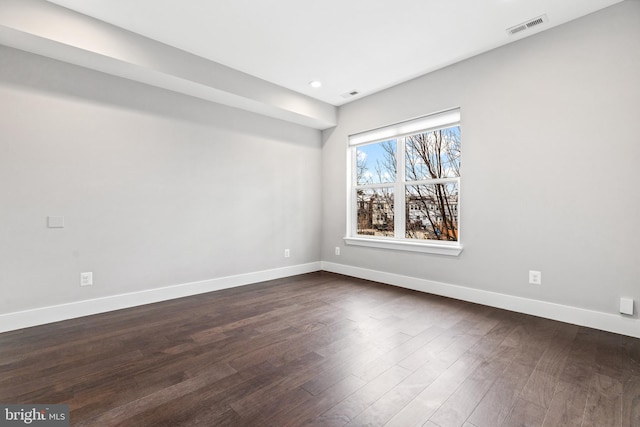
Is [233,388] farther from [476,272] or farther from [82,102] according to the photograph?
[82,102]

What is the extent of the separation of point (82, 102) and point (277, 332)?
2.89m

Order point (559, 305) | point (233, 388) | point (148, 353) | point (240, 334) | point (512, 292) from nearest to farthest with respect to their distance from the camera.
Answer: point (233, 388) → point (148, 353) → point (240, 334) → point (559, 305) → point (512, 292)

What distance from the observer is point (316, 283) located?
13.4 ft

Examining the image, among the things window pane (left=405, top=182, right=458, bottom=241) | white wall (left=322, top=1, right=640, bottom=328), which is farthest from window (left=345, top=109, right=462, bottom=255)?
white wall (left=322, top=1, right=640, bottom=328)

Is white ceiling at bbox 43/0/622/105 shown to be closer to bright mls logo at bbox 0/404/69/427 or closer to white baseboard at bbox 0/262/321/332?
white baseboard at bbox 0/262/321/332

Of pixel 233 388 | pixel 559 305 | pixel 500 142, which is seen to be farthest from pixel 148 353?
→ pixel 500 142

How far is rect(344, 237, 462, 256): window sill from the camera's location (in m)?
3.39

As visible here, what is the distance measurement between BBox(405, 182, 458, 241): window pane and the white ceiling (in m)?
1.48

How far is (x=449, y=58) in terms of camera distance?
10.6 feet

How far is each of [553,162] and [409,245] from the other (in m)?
1.74

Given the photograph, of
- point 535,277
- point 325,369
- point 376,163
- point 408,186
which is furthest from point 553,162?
point 325,369

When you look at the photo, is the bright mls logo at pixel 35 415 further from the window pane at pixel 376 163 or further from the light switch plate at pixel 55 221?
the window pane at pixel 376 163

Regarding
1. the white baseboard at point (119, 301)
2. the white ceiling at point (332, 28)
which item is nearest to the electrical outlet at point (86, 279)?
the white baseboard at point (119, 301)

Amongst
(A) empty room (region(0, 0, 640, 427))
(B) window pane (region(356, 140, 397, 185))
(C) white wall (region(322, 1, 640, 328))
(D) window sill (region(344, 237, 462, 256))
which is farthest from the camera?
(B) window pane (region(356, 140, 397, 185))
